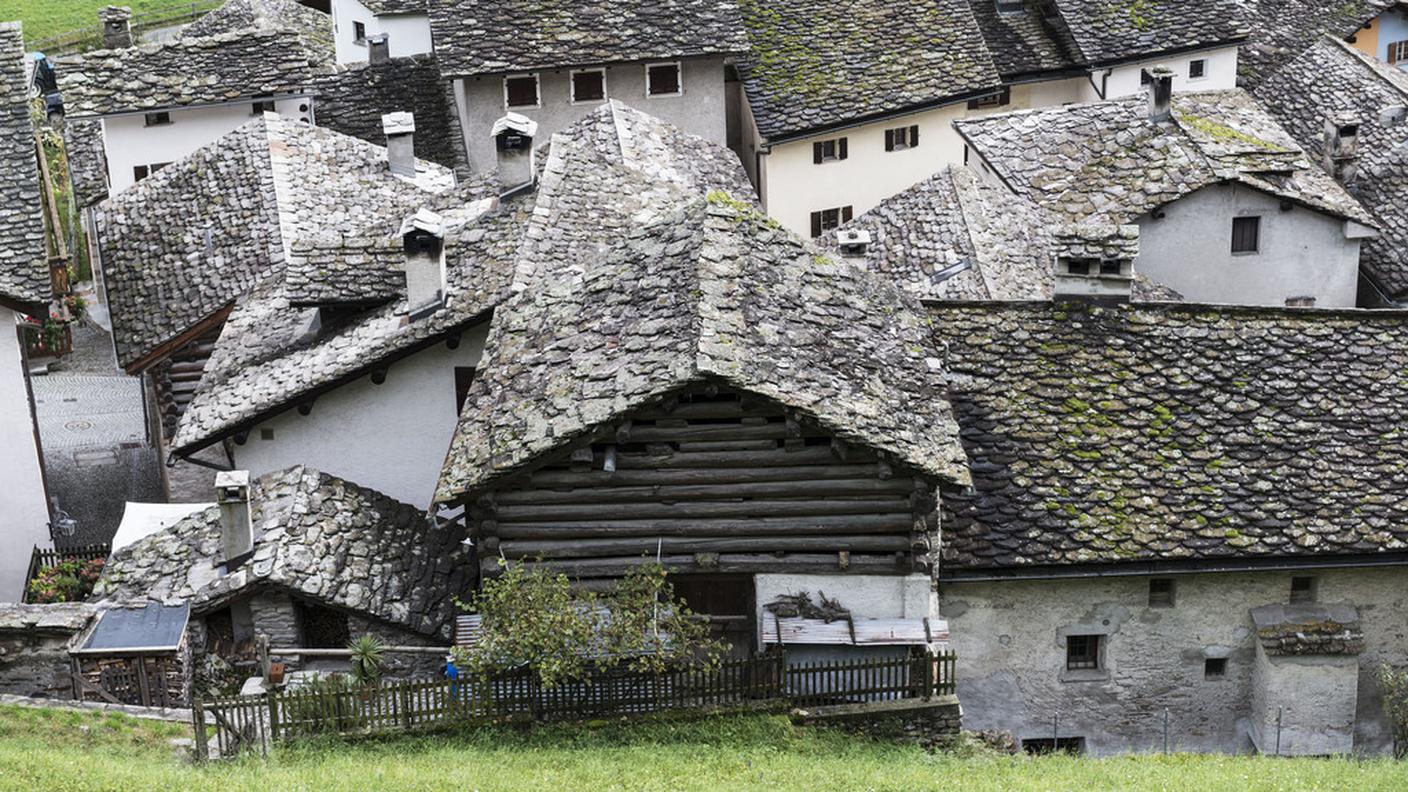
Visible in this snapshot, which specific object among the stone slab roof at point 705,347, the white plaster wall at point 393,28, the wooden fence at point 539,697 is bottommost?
the wooden fence at point 539,697

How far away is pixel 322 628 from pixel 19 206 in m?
8.50

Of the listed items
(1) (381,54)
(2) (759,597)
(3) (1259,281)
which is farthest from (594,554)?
(1) (381,54)

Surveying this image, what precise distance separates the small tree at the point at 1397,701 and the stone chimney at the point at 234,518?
15047 millimetres

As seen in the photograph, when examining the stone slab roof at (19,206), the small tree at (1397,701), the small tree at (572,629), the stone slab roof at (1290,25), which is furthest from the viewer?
the stone slab roof at (1290,25)

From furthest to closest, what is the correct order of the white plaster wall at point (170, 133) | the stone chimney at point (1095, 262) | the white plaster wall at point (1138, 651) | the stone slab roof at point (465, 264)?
the white plaster wall at point (170, 133)
the stone slab roof at point (465, 264)
the stone chimney at point (1095, 262)
the white plaster wall at point (1138, 651)

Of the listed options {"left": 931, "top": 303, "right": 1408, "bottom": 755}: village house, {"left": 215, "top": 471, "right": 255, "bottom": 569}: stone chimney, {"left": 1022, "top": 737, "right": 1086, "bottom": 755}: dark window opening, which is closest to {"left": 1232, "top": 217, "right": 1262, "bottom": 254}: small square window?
{"left": 931, "top": 303, "right": 1408, "bottom": 755}: village house

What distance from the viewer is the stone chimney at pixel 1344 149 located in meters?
38.8

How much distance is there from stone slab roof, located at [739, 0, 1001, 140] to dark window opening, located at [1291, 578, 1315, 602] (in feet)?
71.0

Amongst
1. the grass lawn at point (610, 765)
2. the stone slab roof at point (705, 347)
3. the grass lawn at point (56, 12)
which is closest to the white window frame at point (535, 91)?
the stone slab roof at point (705, 347)

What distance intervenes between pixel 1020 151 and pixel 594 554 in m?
19.1

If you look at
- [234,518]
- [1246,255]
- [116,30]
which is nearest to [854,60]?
[1246,255]

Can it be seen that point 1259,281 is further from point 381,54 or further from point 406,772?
point 381,54

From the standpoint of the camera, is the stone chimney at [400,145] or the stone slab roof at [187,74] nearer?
the stone chimney at [400,145]

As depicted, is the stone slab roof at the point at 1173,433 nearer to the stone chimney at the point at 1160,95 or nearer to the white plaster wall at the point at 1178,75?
the stone chimney at the point at 1160,95
